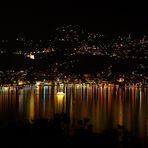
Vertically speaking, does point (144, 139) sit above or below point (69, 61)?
below

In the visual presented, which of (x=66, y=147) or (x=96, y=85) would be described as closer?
(x=66, y=147)

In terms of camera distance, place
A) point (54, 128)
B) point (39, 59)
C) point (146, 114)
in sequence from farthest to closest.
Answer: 1. point (39, 59)
2. point (146, 114)
3. point (54, 128)

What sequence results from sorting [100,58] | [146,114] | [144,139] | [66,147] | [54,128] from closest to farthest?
[66,147]
[54,128]
[144,139]
[146,114]
[100,58]

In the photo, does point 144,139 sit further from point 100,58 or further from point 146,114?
point 100,58

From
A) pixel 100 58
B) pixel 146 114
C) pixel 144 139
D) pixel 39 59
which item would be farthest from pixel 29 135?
pixel 100 58

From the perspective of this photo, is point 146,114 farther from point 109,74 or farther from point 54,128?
point 109,74

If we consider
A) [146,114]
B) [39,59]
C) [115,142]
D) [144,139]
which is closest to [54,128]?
[115,142]

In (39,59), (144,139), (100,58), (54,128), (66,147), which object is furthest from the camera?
(100,58)

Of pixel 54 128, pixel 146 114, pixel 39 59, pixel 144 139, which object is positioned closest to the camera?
pixel 54 128

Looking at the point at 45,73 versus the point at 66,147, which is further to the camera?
the point at 45,73
